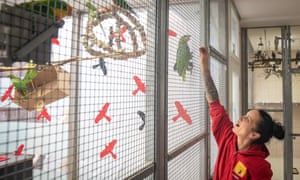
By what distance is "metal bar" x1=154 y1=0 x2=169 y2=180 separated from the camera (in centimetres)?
118

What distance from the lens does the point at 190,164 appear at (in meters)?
1.75

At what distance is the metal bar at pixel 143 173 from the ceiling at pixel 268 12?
8.93ft

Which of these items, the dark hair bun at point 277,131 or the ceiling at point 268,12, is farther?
the ceiling at point 268,12

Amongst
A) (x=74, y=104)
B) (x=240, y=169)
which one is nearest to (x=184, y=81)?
(x=240, y=169)

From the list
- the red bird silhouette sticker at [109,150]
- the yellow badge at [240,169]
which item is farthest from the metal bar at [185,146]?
the red bird silhouette sticker at [109,150]

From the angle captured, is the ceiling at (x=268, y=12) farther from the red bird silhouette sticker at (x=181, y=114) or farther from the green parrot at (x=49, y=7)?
the green parrot at (x=49, y=7)

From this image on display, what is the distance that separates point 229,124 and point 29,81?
1152 millimetres

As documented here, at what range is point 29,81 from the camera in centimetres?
74

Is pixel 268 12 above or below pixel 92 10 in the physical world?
above

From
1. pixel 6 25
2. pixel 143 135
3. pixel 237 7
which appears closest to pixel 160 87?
pixel 143 135

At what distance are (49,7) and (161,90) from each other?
0.65 metres

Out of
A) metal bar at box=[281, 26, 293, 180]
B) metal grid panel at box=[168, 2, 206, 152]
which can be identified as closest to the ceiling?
metal bar at box=[281, 26, 293, 180]

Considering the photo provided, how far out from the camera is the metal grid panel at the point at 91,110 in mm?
752

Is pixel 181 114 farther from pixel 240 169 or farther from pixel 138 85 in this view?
pixel 138 85
